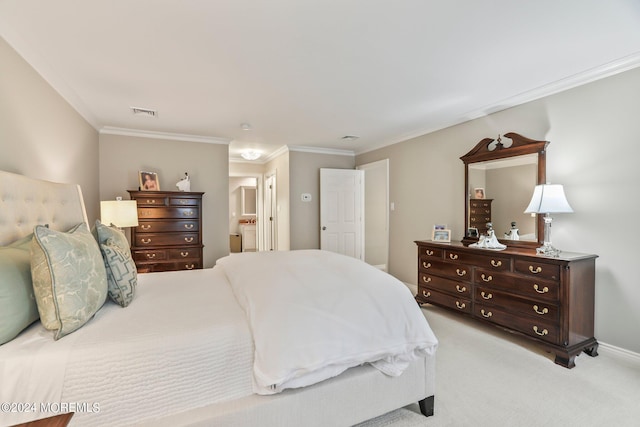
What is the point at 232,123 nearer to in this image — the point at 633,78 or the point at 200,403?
the point at 200,403

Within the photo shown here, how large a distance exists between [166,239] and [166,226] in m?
0.18

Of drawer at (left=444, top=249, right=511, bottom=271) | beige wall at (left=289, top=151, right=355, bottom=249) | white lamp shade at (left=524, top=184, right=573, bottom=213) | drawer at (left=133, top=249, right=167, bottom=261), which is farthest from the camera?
beige wall at (left=289, top=151, right=355, bottom=249)

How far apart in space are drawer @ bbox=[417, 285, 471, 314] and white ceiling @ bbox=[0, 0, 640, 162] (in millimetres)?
2156

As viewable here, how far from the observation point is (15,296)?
1.20 metres

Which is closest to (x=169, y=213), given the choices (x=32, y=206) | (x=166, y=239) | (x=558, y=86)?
(x=166, y=239)

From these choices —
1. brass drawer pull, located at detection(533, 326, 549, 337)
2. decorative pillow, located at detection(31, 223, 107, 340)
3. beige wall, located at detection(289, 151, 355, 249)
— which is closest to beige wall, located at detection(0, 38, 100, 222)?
decorative pillow, located at detection(31, 223, 107, 340)

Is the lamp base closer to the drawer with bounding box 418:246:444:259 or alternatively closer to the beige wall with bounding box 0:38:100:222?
the drawer with bounding box 418:246:444:259

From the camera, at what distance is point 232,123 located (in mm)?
3936

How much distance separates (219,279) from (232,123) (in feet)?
7.98

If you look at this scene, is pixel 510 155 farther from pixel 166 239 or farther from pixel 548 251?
pixel 166 239

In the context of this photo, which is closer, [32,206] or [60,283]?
[60,283]

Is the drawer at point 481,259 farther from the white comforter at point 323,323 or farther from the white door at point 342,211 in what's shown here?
the white door at point 342,211

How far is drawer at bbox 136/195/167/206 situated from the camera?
12.9 feet

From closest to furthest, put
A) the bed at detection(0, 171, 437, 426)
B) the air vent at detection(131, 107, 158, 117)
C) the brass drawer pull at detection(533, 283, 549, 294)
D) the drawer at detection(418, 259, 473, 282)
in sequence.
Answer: the bed at detection(0, 171, 437, 426) → the brass drawer pull at detection(533, 283, 549, 294) → the drawer at detection(418, 259, 473, 282) → the air vent at detection(131, 107, 158, 117)
